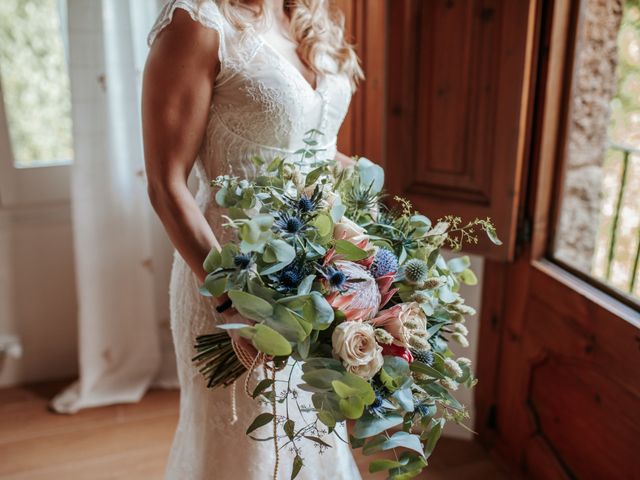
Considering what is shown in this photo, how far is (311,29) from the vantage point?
4.48 ft

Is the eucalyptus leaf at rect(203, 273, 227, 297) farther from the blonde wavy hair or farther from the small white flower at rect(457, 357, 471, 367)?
the blonde wavy hair

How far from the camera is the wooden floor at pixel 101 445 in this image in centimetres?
204

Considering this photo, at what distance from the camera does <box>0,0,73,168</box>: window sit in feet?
7.39

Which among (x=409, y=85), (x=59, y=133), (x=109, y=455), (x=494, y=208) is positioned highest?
(x=409, y=85)

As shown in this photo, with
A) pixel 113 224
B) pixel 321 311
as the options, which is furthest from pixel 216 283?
pixel 113 224

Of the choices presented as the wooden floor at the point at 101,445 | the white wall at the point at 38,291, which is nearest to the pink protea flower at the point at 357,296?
the wooden floor at the point at 101,445

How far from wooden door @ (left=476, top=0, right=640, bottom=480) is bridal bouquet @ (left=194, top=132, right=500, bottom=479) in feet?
2.27

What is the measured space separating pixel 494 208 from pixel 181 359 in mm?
938

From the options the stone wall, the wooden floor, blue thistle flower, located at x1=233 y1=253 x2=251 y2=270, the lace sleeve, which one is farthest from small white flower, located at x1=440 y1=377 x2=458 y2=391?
the wooden floor

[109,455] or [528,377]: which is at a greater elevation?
[528,377]

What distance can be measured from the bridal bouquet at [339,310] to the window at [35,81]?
1.61m

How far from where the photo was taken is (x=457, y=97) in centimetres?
176

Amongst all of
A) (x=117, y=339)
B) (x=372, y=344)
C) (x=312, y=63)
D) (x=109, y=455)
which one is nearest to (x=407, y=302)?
(x=372, y=344)

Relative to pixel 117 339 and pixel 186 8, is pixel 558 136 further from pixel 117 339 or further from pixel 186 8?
pixel 117 339
